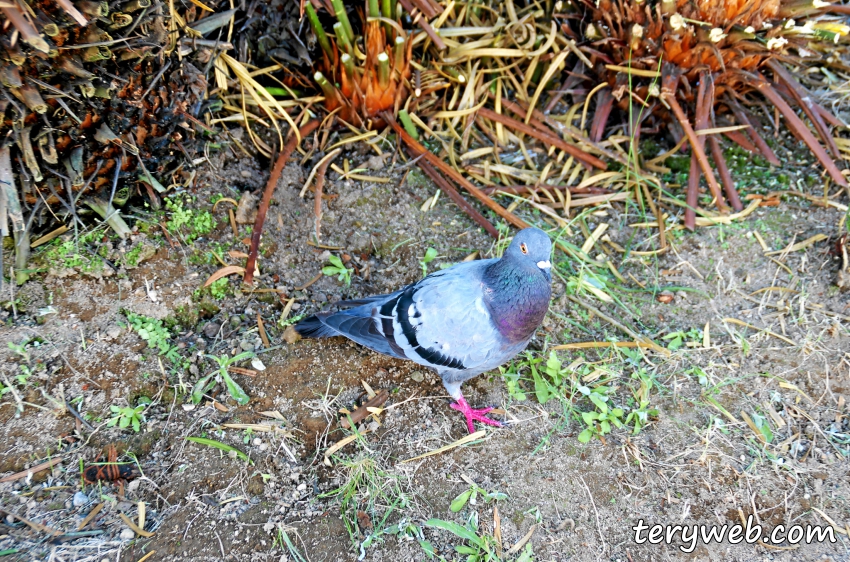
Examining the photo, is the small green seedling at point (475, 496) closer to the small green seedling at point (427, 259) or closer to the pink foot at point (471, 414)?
the pink foot at point (471, 414)

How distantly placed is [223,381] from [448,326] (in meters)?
1.04

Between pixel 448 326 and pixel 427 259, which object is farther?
pixel 427 259

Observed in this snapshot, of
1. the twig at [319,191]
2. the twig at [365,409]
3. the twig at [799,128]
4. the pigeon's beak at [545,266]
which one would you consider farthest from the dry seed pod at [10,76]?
the twig at [799,128]

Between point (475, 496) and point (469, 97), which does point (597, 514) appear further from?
point (469, 97)

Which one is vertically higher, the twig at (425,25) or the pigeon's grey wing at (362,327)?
the twig at (425,25)

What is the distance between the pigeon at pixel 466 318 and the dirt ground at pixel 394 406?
25 centimetres

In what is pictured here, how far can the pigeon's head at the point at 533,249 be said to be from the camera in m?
2.43

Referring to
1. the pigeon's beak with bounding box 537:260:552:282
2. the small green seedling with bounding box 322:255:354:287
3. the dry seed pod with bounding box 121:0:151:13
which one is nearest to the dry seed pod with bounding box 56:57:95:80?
the dry seed pod with bounding box 121:0:151:13

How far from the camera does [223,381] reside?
2.59 m

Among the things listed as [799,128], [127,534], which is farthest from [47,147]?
[799,128]

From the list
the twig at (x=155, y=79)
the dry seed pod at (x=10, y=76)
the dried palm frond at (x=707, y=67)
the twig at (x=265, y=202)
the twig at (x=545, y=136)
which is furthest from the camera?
the twig at (x=545, y=136)

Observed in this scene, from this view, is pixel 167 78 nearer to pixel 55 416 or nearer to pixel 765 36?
pixel 55 416

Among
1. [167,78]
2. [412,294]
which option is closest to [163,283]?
[167,78]

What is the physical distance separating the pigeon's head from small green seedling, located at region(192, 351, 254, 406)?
4.29 ft
